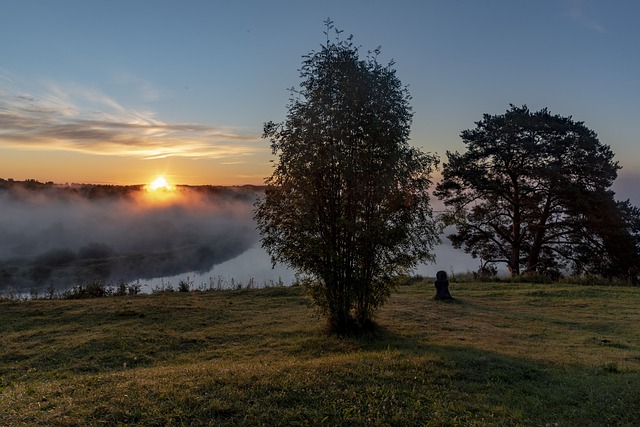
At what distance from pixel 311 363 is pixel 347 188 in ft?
16.5

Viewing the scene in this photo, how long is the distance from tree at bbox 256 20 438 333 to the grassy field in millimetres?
1873

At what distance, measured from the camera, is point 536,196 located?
91.2 ft

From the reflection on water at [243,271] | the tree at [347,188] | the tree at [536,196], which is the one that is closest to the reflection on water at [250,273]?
the reflection on water at [243,271]

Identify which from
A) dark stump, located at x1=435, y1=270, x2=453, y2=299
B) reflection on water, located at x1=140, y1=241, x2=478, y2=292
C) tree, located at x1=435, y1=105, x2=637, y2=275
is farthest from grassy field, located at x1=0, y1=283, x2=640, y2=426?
tree, located at x1=435, y1=105, x2=637, y2=275

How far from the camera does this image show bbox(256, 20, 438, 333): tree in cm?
1154

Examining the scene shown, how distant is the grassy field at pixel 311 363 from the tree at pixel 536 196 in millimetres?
9027

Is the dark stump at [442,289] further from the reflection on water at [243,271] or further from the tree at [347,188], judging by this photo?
the reflection on water at [243,271]

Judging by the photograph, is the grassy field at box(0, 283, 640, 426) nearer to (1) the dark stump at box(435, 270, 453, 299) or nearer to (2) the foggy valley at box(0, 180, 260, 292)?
(1) the dark stump at box(435, 270, 453, 299)

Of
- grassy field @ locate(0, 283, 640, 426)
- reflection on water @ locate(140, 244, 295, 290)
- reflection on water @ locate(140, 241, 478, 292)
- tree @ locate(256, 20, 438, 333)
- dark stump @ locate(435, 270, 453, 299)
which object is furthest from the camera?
reflection on water @ locate(140, 244, 295, 290)

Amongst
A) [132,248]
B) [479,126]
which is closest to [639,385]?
[479,126]

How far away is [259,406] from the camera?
19.5ft

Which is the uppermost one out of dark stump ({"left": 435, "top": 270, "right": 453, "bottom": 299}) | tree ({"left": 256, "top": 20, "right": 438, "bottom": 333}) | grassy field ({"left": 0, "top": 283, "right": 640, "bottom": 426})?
tree ({"left": 256, "top": 20, "right": 438, "bottom": 333})

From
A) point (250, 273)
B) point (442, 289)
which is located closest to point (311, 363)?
point (442, 289)

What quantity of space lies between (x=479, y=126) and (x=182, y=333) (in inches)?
979
